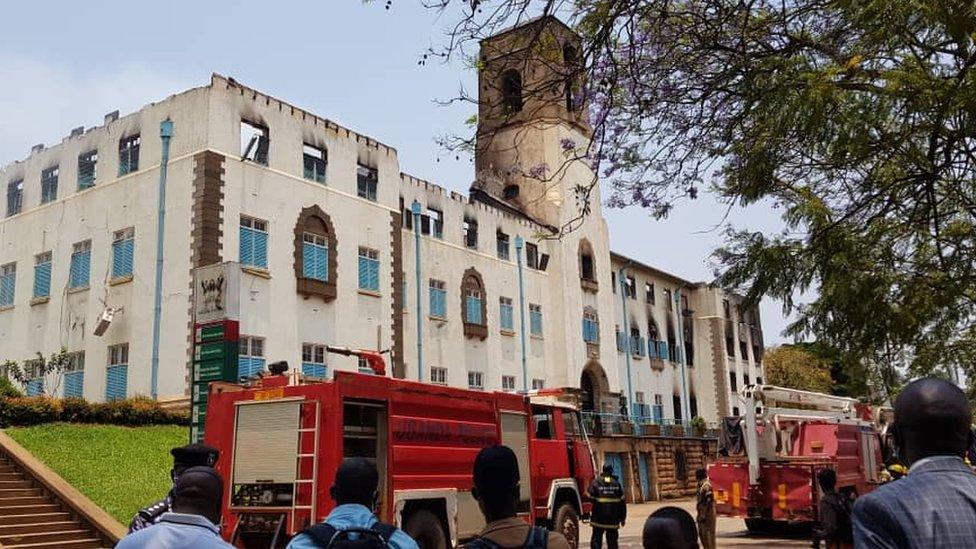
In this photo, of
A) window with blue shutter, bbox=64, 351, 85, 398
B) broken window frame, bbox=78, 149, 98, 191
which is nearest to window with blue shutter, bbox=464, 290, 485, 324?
window with blue shutter, bbox=64, 351, 85, 398

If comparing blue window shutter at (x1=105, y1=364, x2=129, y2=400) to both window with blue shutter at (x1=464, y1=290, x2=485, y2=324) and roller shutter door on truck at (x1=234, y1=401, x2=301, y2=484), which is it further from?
roller shutter door on truck at (x1=234, y1=401, x2=301, y2=484)

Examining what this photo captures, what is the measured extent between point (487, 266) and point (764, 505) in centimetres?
1982

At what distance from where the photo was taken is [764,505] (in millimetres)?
18859

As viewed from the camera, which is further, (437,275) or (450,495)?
(437,275)

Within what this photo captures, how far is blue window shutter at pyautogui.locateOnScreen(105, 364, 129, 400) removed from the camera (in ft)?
83.7

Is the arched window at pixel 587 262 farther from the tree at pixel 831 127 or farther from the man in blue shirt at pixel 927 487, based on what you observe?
the man in blue shirt at pixel 927 487

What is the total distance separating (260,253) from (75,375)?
22.8ft

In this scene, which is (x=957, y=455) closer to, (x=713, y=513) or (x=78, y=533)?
(x=713, y=513)

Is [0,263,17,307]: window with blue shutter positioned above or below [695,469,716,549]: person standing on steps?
above

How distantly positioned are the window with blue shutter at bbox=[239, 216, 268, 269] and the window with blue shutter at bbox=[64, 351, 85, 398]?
6152mm

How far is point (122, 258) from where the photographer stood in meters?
26.6

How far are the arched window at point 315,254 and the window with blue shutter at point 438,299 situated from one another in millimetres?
5918

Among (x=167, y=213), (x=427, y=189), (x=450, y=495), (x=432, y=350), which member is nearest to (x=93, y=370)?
(x=167, y=213)

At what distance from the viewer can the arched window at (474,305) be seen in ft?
→ 115
